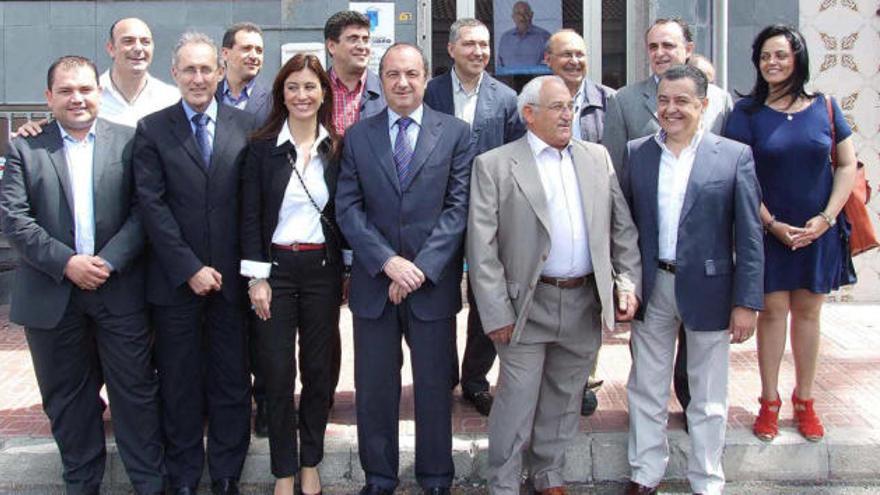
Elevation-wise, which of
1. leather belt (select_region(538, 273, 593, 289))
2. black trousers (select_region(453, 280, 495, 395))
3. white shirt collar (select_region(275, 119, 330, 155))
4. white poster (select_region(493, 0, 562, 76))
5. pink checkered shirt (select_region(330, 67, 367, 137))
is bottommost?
black trousers (select_region(453, 280, 495, 395))

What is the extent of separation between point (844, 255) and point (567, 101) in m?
1.82

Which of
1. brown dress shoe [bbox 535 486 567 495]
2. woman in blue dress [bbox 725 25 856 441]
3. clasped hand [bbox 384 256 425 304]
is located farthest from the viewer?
woman in blue dress [bbox 725 25 856 441]

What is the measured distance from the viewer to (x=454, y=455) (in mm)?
4684

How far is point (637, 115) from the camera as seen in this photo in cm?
472

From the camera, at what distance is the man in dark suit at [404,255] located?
163 inches

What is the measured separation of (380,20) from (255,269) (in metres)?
4.38

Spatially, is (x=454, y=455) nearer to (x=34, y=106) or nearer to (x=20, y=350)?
(x=20, y=350)

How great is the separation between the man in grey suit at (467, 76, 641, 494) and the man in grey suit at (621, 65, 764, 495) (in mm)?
155

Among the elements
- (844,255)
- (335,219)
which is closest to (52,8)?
(335,219)

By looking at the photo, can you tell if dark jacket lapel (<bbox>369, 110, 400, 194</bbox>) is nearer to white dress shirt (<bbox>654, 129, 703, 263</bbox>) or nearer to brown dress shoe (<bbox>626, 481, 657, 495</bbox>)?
white dress shirt (<bbox>654, 129, 703, 263</bbox>)

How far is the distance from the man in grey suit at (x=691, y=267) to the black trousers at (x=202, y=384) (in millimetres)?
1965

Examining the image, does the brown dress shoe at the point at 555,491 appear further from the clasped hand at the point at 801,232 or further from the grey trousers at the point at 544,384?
the clasped hand at the point at 801,232

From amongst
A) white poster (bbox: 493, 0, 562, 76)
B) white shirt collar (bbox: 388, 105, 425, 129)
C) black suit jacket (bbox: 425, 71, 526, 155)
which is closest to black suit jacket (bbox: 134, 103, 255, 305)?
white shirt collar (bbox: 388, 105, 425, 129)

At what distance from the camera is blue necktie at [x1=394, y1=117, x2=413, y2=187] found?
419 cm
